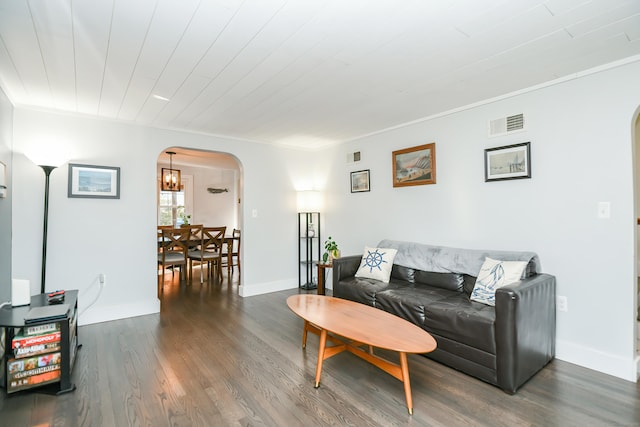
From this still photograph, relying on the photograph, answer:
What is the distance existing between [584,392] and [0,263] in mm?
4215

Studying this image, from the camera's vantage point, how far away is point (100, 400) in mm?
1950

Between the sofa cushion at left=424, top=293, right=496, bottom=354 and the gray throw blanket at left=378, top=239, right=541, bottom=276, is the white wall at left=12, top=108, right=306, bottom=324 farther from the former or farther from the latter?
the sofa cushion at left=424, top=293, right=496, bottom=354

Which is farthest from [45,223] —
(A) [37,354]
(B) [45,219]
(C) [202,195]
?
(C) [202,195]

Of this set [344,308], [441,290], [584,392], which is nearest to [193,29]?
[344,308]

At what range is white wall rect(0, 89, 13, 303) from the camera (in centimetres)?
252

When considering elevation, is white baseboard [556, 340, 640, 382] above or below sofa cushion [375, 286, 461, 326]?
below

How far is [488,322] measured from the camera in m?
2.10

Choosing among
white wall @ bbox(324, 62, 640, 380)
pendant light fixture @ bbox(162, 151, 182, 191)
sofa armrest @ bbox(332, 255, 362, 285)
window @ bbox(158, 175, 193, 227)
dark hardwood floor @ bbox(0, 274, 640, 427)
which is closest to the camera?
dark hardwood floor @ bbox(0, 274, 640, 427)

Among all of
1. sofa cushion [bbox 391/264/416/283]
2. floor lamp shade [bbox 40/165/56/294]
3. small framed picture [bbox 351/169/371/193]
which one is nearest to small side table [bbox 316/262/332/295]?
sofa cushion [bbox 391/264/416/283]

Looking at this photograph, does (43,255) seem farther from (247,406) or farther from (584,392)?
(584,392)

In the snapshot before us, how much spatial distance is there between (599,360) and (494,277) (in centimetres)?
87

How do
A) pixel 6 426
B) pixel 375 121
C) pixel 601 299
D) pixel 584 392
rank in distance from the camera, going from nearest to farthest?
pixel 6 426
pixel 584 392
pixel 601 299
pixel 375 121

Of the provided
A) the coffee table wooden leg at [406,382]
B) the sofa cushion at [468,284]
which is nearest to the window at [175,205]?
the sofa cushion at [468,284]

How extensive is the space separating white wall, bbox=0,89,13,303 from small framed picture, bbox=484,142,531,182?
4142 millimetres
